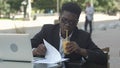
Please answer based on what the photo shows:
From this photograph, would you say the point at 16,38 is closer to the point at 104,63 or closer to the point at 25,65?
the point at 25,65

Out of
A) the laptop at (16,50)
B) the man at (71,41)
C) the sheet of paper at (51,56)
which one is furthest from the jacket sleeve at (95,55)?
the laptop at (16,50)

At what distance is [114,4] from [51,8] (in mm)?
10702

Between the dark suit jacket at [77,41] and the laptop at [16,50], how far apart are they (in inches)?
27.5

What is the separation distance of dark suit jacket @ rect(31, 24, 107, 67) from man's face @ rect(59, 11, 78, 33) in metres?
0.11

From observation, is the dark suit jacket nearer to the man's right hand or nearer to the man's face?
the man's face

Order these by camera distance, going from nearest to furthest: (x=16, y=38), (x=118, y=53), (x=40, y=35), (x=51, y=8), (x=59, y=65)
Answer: (x=16, y=38), (x=59, y=65), (x=40, y=35), (x=118, y=53), (x=51, y=8)

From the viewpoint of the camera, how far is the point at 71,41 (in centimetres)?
409

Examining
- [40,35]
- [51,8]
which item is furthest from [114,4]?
[40,35]

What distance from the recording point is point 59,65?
3.77 meters

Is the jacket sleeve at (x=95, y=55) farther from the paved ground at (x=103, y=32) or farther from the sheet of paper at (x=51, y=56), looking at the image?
the paved ground at (x=103, y=32)

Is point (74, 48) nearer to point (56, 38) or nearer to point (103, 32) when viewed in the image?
point (56, 38)

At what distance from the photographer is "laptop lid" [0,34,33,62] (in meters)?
3.38

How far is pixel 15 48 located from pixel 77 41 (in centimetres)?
89

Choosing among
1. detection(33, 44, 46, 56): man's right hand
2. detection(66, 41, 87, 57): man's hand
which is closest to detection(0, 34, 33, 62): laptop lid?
detection(33, 44, 46, 56): man's right hand
